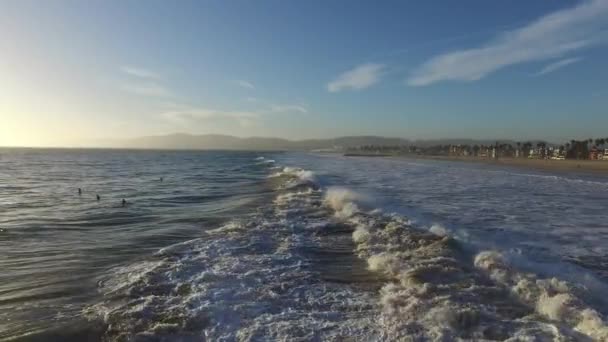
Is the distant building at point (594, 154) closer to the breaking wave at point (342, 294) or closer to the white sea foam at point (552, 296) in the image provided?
the breaking wave at point (342, 294)

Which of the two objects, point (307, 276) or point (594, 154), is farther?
point (594, 154)

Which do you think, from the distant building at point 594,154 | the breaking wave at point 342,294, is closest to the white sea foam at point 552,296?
the breaking wave at point 342,294

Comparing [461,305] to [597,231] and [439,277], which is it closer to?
[439,277]

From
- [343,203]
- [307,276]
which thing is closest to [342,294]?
[307,276]

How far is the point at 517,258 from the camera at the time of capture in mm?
10273

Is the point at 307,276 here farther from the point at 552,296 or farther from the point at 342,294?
the point at 552,296

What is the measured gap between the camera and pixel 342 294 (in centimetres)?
815

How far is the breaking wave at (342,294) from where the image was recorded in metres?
6.46

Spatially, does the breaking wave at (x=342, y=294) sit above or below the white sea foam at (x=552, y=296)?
below

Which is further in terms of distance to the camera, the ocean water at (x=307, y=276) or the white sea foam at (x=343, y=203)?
the white sea foam at (x=343, y=203)

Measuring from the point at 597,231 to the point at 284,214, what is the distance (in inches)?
433

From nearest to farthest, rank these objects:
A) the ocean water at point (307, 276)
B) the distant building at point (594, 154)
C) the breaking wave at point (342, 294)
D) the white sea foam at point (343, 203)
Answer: the breaking wave at point (342, 294), the ocean water at point (307, 276), the white sea foam at point (343, 203), the distant building at point (594, 154)

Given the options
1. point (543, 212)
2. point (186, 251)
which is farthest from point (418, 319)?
point (543, 212)

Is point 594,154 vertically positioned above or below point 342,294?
below
